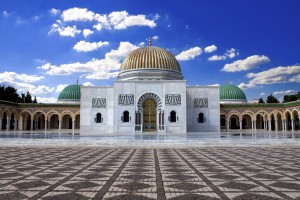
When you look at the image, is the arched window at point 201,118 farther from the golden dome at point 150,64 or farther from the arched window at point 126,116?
the arched window at point 126,116

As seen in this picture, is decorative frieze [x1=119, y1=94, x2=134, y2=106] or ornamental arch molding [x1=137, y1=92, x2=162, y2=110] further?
ornamental arch molding [x1=137, y1=92, x2=162, y2=110]

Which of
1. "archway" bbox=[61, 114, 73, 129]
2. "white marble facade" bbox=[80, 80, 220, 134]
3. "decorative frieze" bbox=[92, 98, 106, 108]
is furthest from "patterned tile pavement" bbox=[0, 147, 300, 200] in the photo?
"archway" bbox=[61, 114, 73, 129]

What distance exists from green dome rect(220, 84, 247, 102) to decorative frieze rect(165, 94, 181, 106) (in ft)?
50.8

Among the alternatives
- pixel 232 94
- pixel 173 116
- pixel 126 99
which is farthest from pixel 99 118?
pixel 232 94

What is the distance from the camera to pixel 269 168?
566 centimetres

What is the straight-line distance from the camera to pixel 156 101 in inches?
939

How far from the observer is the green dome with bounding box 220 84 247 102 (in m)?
37.0

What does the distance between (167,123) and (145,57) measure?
24.2 ft

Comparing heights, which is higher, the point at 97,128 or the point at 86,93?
the point at 86,93

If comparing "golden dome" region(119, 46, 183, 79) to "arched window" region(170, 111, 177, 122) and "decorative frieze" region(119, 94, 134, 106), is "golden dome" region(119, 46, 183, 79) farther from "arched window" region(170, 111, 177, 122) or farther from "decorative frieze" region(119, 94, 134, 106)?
"arched window" region(170, 111, 177, 122)

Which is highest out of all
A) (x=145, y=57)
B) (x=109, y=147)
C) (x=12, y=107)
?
(x=145, y=57)

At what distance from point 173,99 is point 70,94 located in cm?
1874

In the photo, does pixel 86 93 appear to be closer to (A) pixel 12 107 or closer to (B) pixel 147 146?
(A) pixel 12 107

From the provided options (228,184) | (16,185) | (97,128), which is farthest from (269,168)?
(97,128)
